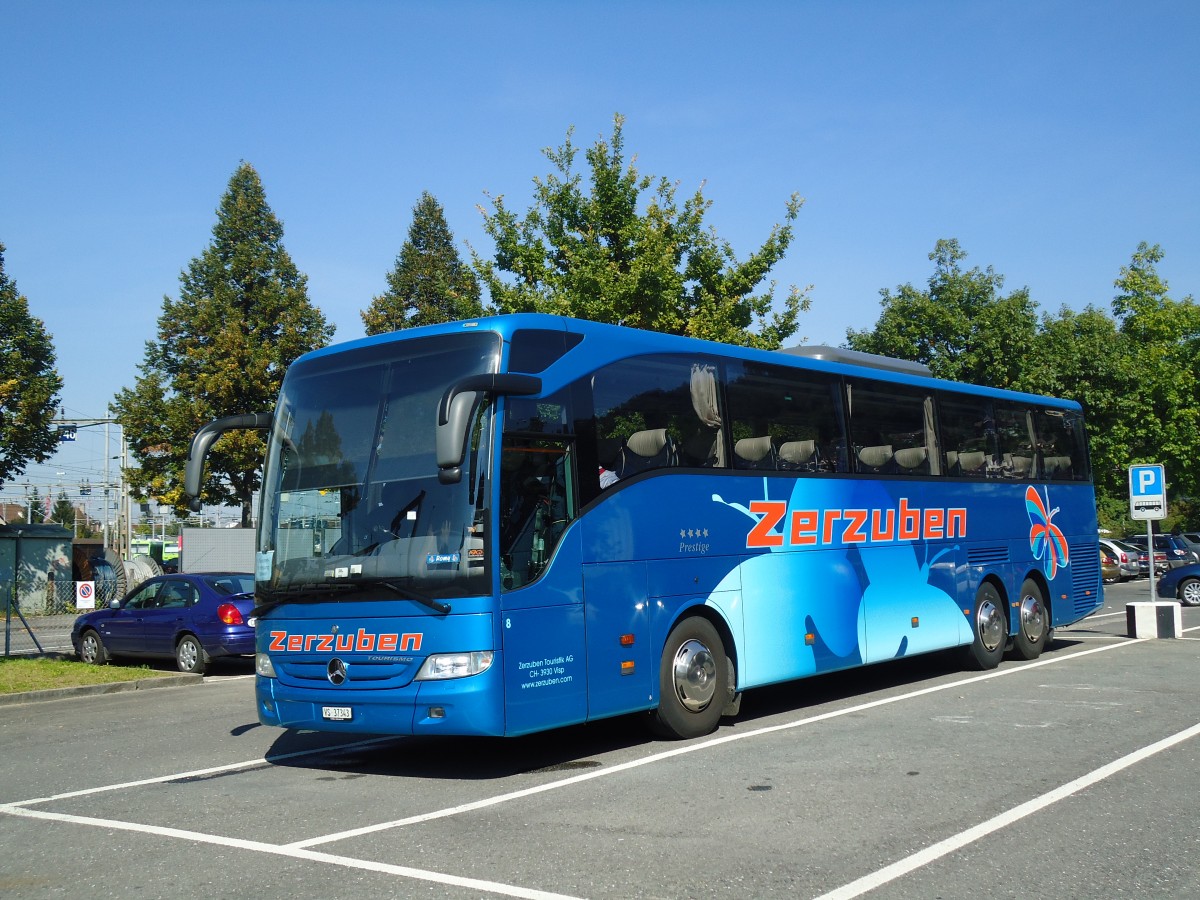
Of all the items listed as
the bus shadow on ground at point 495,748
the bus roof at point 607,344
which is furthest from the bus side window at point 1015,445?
the bus shadow on ground at point 495,748

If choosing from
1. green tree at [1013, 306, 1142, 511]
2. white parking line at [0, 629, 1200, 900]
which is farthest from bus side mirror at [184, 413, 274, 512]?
green tree at [1013, 306, 1142, 511]

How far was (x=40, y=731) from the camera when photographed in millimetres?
12000

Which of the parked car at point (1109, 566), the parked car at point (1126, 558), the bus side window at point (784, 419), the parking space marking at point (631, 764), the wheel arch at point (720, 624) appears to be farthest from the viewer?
the parked car at point (1126, 558)

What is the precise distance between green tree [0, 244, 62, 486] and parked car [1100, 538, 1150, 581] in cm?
3450

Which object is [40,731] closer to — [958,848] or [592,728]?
[592,728]

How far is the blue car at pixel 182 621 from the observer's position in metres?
17.8

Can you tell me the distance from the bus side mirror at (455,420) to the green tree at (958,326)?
34993 millimetres

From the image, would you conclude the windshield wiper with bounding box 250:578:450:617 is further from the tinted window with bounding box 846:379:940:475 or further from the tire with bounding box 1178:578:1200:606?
the tire with bounding box 1178:578:1200:606

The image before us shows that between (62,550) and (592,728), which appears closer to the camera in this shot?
(592,728)

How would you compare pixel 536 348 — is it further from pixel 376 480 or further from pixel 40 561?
pixel 40 561

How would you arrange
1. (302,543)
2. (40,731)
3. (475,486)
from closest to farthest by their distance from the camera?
(475,486) → (302,543) → (40,731)

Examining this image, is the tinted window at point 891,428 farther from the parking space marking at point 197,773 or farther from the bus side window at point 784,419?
the parking space marking at point 197,773

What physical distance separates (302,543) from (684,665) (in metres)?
3.46

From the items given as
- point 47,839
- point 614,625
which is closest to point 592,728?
point 614,625
